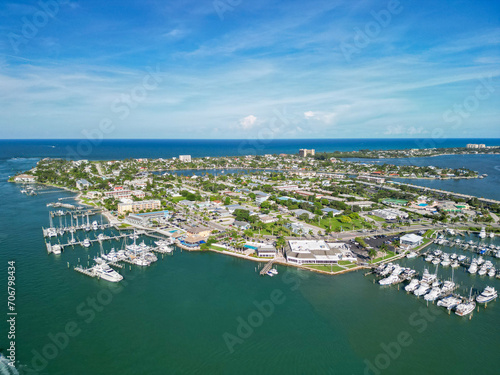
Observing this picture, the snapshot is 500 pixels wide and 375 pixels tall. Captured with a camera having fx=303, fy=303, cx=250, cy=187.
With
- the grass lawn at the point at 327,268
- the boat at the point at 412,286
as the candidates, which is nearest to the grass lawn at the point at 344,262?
the grass lawn at the point at 327,268

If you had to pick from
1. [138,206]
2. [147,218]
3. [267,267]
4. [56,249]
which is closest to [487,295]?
[267,267]

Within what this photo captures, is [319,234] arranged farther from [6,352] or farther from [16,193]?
[16,193]

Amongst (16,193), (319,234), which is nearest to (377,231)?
(319,234)

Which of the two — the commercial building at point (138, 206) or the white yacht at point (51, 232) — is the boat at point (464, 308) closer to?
the commercial building at point (138, 206)

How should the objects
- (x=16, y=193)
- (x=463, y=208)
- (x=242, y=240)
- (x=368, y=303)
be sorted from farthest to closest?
(x=16, y=193) → (x=463, y=208) → (x=242, y=240) → (x=368, y=303)

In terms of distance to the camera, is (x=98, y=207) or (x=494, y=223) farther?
(x=98, y=207)

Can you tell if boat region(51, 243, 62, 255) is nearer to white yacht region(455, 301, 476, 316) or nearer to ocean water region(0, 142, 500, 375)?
ocean water region(0, 142, 500, 375)
